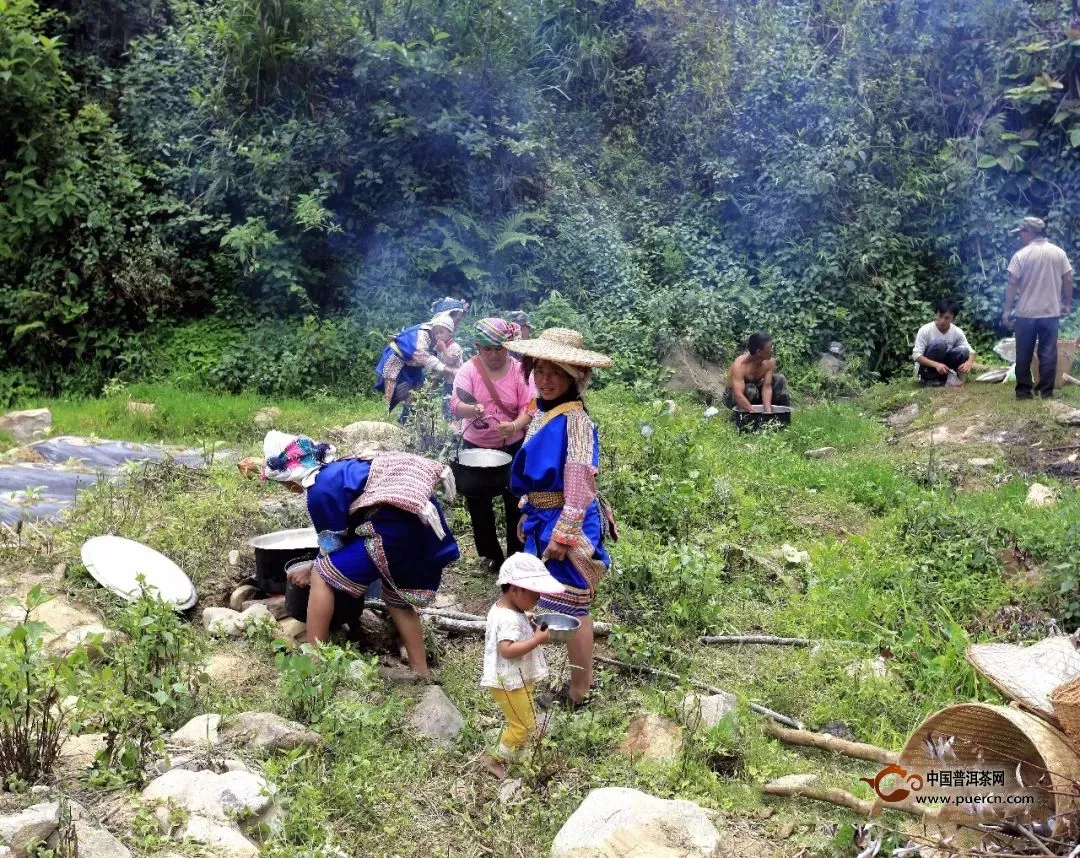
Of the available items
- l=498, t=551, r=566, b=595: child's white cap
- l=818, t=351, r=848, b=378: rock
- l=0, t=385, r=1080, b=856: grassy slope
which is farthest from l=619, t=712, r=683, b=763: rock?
l=818, t=351, r=848, b=378: rock

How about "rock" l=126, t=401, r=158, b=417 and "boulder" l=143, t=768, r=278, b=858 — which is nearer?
"boulder" l=143, t=768, r=278, b=858

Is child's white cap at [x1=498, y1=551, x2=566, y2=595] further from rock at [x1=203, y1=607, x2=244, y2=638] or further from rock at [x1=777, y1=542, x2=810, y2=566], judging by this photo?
rock at [x1=777, y1=542, x2=810, y2=566]

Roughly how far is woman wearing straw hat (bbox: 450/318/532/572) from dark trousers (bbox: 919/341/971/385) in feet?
23.3

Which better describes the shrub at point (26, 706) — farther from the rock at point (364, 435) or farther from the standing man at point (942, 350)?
the standing man at point (942, 350)

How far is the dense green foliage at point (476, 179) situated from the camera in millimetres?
11852

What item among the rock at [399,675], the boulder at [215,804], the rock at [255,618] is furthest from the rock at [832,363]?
the boulder at [215,804]

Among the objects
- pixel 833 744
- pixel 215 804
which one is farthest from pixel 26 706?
pixel 833 744

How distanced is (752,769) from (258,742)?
192 centimetres

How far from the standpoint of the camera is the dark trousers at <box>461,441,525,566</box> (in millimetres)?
5539

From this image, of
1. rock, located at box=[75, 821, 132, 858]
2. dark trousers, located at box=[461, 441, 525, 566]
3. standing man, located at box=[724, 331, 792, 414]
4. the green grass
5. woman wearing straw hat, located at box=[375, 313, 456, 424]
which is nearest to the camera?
rock, located at box=[75, 821, 132, 858]

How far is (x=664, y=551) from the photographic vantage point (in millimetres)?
5730

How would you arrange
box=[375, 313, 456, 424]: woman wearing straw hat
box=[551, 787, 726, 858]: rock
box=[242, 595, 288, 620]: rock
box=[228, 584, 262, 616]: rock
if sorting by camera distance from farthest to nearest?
box=[375, 313, 456, 424]: woman wearing straw hat
box=[228, 584, 262, 616]: rock
box=[242, 595, 288, 620]: rock
box=[551, 787, 726, 858]: rock

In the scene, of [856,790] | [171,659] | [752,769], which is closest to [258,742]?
[171,659]

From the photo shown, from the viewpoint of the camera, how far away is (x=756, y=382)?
10.0 metres
